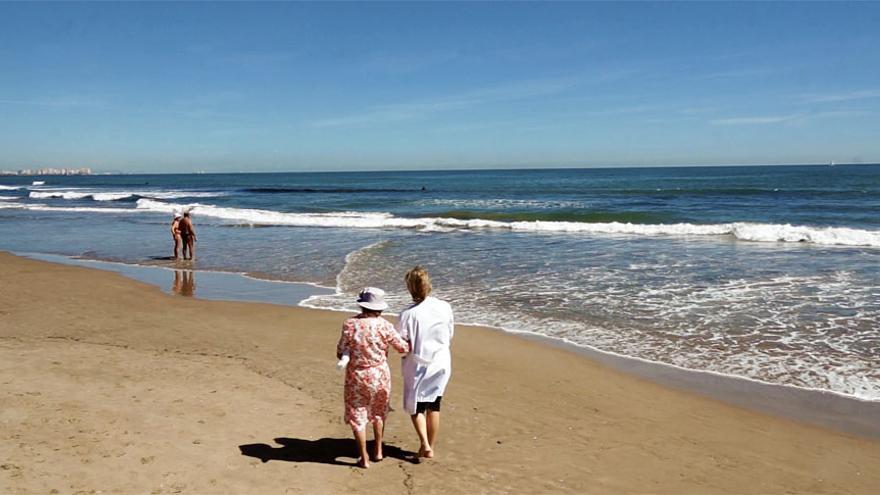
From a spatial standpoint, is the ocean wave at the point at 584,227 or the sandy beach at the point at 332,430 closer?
the sandy beach at the point at 332,430

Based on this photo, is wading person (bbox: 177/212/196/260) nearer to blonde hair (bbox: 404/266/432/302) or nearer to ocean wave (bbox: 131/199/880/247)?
ocean wave (bbox: 131/199/880/247)

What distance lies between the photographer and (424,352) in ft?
15.5

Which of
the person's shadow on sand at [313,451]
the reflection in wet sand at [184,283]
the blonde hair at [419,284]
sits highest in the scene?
the blonde hair at [419,284]

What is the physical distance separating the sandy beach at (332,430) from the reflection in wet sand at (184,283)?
14.0ft

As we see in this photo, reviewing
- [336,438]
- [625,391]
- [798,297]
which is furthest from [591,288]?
[336,438]

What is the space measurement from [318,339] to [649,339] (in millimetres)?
4694

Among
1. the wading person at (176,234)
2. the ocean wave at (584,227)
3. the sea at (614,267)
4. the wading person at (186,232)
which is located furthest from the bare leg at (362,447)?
the ocean wave at (584,227)

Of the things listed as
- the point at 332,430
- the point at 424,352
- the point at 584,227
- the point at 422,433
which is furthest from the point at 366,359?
the point at 584,227

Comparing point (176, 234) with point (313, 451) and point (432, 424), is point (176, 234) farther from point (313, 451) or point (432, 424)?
point (432, 424)

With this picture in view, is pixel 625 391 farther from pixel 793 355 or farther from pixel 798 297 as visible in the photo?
pixel 798 297

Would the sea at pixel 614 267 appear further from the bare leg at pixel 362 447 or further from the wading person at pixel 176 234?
the bare leg at pixel 362 447

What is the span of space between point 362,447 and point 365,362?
0.64 m

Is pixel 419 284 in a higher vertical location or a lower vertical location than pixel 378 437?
higher

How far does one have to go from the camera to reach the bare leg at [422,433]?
15.8 ft
